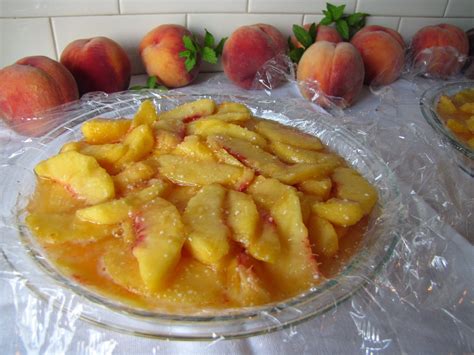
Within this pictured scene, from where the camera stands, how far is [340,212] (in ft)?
2.60

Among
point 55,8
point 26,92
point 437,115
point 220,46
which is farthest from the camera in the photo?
point 220,46

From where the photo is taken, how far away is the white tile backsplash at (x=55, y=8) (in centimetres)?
141

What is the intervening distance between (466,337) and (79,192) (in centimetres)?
76

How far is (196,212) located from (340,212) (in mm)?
258

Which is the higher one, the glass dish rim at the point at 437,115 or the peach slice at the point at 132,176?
the peach slice at the point at 132,176

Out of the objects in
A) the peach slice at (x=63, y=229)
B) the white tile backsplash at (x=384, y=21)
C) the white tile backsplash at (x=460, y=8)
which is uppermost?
the white tile backsplash at (x=460, y=8)

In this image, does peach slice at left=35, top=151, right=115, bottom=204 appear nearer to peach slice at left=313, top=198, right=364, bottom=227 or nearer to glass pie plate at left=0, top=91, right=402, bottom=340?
glass pie plate at left=0, top=91, right=402, bottom=340

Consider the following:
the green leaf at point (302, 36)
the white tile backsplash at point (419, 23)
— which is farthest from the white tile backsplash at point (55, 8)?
the white tile backsplash at point (419, 23)

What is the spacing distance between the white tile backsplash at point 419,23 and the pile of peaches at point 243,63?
0.07m

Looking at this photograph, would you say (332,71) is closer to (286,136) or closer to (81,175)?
(286,136)

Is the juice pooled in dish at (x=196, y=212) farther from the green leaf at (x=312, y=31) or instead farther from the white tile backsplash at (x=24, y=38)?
the green leaf at (x=312, y=31)

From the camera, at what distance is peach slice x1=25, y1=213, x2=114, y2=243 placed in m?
0.74

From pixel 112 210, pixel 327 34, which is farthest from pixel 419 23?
pixel 112 210

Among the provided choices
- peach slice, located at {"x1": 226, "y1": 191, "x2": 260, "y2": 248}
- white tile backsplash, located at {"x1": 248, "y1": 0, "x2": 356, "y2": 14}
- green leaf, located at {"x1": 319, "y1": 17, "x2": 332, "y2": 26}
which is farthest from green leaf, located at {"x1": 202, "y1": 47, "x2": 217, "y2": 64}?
peach slice, located at {"x1": 226, "y1": 191, "x2": 260, "y2": 248}
